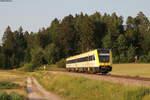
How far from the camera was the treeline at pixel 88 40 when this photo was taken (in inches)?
4845

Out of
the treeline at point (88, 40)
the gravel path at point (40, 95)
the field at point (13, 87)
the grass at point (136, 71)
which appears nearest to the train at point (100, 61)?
the grass at point (136, 71)

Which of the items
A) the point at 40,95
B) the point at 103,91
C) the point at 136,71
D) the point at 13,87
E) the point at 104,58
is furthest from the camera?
the point at 136,71

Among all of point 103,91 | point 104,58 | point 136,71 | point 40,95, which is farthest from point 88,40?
point 103,91

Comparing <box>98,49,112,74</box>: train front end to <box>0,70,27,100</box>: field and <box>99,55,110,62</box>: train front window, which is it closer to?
<box>99,55,110,62</box>: train front window

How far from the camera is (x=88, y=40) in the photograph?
432ft

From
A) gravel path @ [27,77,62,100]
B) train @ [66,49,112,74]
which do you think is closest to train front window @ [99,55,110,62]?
train @ [66,49,112,74]

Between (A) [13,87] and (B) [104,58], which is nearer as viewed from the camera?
(B) [104,58]

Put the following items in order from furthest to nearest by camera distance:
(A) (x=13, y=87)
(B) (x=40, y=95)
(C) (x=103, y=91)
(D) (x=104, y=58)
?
1. (A) (x=13, y=87)
2. (D) (x=104, y=58)
3. (B) (x=40, y=95)
4. (C) (x=103, y=91)

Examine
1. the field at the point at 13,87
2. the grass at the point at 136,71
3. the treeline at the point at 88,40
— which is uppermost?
the treeline at the point at 88,40

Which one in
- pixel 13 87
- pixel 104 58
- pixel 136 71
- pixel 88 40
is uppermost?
pixel 88 40

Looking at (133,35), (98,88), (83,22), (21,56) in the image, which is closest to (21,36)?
(21,56)

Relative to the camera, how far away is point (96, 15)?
543 feet

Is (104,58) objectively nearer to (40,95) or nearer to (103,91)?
(40,95)

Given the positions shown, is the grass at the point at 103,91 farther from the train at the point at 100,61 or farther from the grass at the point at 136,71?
the grass at the point at 136,71
